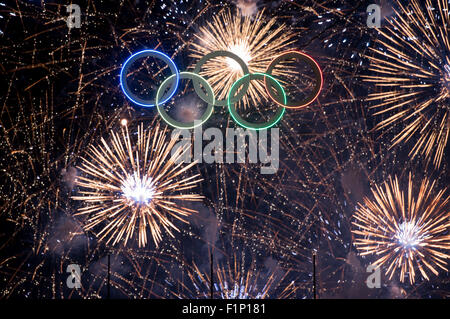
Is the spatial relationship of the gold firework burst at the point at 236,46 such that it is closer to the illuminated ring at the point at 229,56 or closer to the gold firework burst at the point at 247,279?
the illuminated ring at the point at 229,56

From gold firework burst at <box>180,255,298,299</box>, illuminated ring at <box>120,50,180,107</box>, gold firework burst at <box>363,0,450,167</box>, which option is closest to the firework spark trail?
gold firework burst at <box>180,255,298,299</box>

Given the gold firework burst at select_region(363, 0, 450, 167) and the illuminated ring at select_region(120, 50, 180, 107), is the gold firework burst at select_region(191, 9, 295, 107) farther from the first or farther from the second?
the gold firework burst at select_region(363, 0, 450, 167)

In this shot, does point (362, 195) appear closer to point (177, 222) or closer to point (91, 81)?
point (177, 222)

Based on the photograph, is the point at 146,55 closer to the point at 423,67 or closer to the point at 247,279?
the point at 423,67

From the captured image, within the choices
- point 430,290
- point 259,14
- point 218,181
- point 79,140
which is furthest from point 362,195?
point 79,140

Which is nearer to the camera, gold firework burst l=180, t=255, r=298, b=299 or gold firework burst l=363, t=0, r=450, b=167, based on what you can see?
gold firework burst l=363, t=0, r=450, b=167

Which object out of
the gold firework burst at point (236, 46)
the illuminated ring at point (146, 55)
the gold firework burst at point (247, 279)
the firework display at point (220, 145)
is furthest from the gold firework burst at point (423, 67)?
the gold firework burst at point (247, 279)
